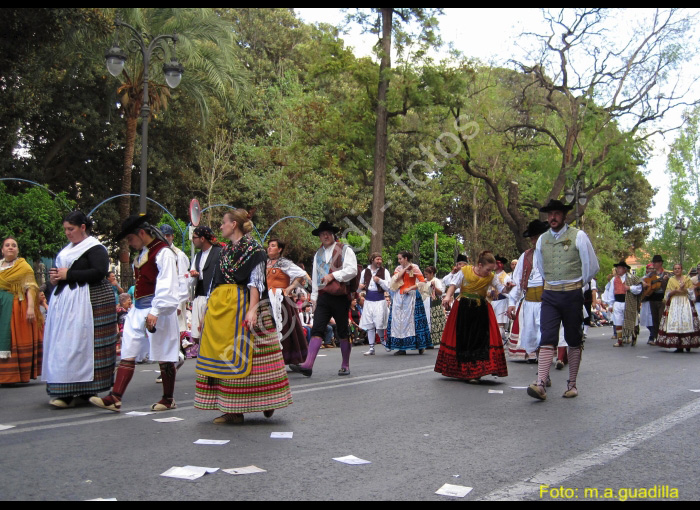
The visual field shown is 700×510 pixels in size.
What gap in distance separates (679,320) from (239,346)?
40.4 feet

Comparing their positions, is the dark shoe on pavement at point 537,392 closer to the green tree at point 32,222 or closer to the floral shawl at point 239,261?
the floral shawl at point 239,261

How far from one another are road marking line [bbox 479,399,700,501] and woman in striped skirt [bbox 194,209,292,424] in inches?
105

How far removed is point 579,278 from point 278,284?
434 cm

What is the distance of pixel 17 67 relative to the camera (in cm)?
1580

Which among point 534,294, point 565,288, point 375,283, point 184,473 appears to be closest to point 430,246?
point 375,283

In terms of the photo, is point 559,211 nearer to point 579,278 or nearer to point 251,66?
point 579,278

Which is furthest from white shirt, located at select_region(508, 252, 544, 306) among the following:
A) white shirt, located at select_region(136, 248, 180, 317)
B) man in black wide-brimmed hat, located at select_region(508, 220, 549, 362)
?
white shirt, located at select_region(136, 248, 180, 317)

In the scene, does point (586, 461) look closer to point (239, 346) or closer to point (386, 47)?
point (239, 346)

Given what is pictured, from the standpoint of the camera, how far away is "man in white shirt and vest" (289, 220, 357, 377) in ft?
33.1

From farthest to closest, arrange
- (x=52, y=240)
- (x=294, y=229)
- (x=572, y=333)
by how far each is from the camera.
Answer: (x=294, y=229) < (x=52, y=240) < (x=572, y=333)

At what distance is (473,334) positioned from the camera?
9.85m

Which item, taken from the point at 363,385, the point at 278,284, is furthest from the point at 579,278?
the point at 278,284

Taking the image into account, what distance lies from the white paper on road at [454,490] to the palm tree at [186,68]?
2083 centimetres

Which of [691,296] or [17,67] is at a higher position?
[17,67]
